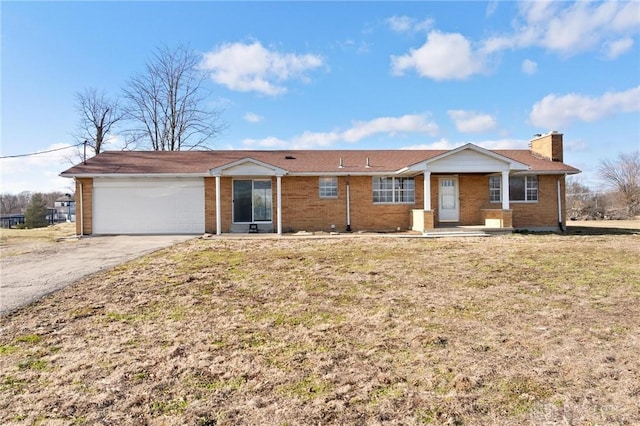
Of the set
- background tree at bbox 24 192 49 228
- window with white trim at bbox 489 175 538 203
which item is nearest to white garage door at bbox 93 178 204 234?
window with white trim at bbox 489 175 538 203

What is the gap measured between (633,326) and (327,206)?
43.5 feet

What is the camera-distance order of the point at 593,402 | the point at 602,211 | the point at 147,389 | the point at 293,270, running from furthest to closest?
Result: the point at 602,211
the point at 293,270
the point at 147,389
the point at 593,402

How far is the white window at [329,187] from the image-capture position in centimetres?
1717

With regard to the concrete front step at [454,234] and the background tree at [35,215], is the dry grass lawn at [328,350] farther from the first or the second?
the background tree at [35,215]

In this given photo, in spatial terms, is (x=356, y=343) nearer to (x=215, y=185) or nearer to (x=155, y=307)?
(x=155, y=307)

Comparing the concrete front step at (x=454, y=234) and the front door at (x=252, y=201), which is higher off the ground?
the front door at (x=252, y=201)

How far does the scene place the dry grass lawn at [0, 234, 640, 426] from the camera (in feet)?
8.94

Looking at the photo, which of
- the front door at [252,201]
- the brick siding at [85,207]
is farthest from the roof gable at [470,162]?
the brick siding at [85,207]

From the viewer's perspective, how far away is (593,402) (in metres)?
2.79

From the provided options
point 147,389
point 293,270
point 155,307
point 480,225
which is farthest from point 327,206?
point 147,389

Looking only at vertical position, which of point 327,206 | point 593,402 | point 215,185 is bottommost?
point 593,402

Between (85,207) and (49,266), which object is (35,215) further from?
(49,266)

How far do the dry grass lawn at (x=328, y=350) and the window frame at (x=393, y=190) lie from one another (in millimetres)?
9998

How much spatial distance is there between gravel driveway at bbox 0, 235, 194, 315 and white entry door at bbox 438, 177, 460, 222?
12.2 metres
